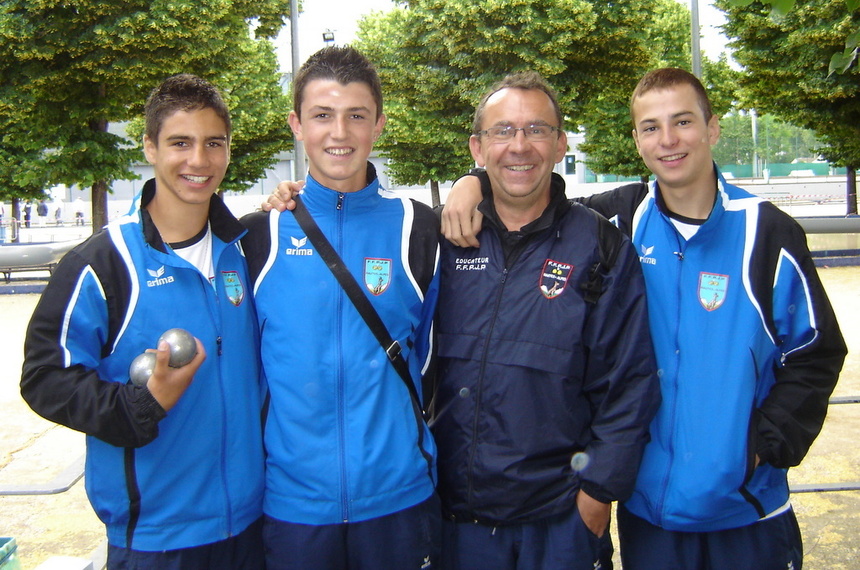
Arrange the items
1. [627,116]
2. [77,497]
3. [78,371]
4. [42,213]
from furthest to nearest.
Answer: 1. [42,213]
2. [627,116]
3. [77,497]
4. [78,371]

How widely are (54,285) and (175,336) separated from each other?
52cm

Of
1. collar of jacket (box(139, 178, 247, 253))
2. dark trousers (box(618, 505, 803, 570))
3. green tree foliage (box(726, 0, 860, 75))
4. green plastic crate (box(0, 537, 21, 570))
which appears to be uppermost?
green tree foliage (box(726, 0, 860, 75))

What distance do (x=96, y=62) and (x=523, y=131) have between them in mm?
13206

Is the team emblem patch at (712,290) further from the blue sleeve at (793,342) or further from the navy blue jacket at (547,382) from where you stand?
the navy blue jacket at (547,382)

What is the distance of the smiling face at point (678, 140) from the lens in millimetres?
2873

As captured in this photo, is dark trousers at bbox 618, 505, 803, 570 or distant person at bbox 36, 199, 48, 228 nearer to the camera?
dark trousers at bbox 618, 505, 803, 570

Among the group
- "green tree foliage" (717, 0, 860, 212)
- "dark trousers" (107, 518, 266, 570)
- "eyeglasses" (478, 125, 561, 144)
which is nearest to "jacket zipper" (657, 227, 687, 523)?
"eyeglasses" (478, 125, 561, 144)

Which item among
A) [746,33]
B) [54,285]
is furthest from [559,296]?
[746,33]

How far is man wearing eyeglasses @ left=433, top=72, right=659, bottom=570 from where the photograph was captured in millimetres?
2635

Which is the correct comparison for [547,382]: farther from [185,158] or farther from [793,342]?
[185,158]

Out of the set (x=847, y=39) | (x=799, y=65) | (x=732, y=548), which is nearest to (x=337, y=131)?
(x=732, y=548)

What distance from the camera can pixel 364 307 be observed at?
271 centimetres

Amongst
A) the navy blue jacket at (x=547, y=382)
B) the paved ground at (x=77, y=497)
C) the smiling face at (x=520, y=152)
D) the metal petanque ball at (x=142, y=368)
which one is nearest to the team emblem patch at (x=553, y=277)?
the navy blue jacket at (x=547, y=382)

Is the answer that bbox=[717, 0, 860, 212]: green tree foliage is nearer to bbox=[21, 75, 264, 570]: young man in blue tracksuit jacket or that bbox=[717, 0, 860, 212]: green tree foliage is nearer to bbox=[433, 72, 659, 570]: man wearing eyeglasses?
bbox=[433, 72, 659, 570]: man wearing eyeglasses
